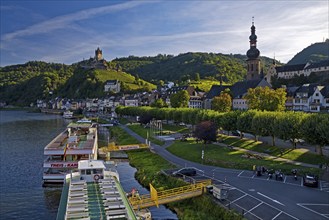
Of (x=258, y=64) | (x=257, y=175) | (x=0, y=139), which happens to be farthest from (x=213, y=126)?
(x=258, y=64)

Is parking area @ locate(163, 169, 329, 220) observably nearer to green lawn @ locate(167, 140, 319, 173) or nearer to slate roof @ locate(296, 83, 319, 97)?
green lawn @ locate(167, 140, 319, 173)

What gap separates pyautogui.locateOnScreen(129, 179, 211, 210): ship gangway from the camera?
32.7 metres

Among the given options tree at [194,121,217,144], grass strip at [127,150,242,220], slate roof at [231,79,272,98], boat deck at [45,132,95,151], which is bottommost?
grass strip at [127,150,242,220]

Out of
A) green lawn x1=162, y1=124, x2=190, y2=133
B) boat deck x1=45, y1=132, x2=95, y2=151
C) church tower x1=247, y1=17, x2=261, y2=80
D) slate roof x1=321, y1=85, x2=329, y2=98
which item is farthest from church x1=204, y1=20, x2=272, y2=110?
boat deck x1=45, y1=132, x2=95, y2=151

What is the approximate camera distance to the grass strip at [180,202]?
101ft

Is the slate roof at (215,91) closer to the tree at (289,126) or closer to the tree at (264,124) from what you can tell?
the tree at (264,124)

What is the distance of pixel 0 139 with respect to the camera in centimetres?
9425

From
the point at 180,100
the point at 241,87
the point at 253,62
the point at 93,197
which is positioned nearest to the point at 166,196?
the point at 93,197

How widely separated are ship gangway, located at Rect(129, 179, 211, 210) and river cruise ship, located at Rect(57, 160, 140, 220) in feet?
4.99

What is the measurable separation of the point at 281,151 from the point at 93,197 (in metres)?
35.1

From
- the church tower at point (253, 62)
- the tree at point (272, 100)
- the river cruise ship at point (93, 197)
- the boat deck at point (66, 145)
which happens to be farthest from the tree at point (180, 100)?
the river cruise ship at point (93, 197)

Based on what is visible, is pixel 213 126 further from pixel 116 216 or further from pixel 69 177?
pixel 116 216

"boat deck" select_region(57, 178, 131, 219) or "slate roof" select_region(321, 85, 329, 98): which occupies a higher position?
"slate roof" select_region(321, 85, 329, 98)

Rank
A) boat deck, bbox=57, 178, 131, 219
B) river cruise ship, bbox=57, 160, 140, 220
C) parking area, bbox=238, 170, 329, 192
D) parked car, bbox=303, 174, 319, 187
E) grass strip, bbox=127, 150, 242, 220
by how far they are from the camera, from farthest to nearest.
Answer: parking area, bbox=238, 170, 329, 192
parked car, bbox=303, 174, 319, 187
grass strip, bbox=127, 150, 242, 220
river cruise ship, bbox=57, 160, 140, 220
boat deck, bbox=57, 178, 131, 219
